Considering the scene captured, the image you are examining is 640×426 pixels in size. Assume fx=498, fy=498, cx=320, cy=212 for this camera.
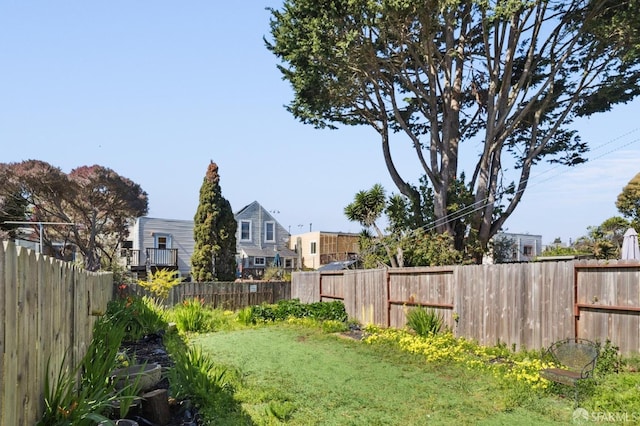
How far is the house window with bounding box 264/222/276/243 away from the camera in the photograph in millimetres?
37344

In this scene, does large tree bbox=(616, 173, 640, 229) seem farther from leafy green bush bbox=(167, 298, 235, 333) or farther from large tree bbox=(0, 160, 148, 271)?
large tree bbox=(0, 160, 148, 271)

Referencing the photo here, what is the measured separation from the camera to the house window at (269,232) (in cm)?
3734

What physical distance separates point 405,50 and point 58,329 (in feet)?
45.7

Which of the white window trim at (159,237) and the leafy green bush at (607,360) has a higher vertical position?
the white window trim at (159,237)

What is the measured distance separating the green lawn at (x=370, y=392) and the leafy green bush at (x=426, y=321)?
1.33 m

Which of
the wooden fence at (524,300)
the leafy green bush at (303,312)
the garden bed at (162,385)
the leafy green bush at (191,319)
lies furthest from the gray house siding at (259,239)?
the garden bed at (162,385)

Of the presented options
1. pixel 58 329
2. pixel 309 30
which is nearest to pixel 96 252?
pixel 309 30

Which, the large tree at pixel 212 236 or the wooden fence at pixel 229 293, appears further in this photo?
the large tree at pixel 212 236

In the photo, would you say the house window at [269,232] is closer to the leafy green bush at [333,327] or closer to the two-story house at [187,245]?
the two-story house at [187,245]

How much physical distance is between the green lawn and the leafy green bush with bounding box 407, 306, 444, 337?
1334 mm

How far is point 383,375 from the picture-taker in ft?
23.9

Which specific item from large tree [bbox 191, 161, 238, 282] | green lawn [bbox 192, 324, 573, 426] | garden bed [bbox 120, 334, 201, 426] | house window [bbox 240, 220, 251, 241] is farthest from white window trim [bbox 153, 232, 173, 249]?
green lawn [bbox 192, 324, 573, 426]

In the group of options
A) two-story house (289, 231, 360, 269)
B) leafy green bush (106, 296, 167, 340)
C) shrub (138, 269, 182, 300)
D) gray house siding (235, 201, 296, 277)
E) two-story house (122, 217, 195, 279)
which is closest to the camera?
leafy green bush (106, 296, 167, 340)

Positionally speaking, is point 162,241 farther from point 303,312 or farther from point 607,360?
point 607,360
